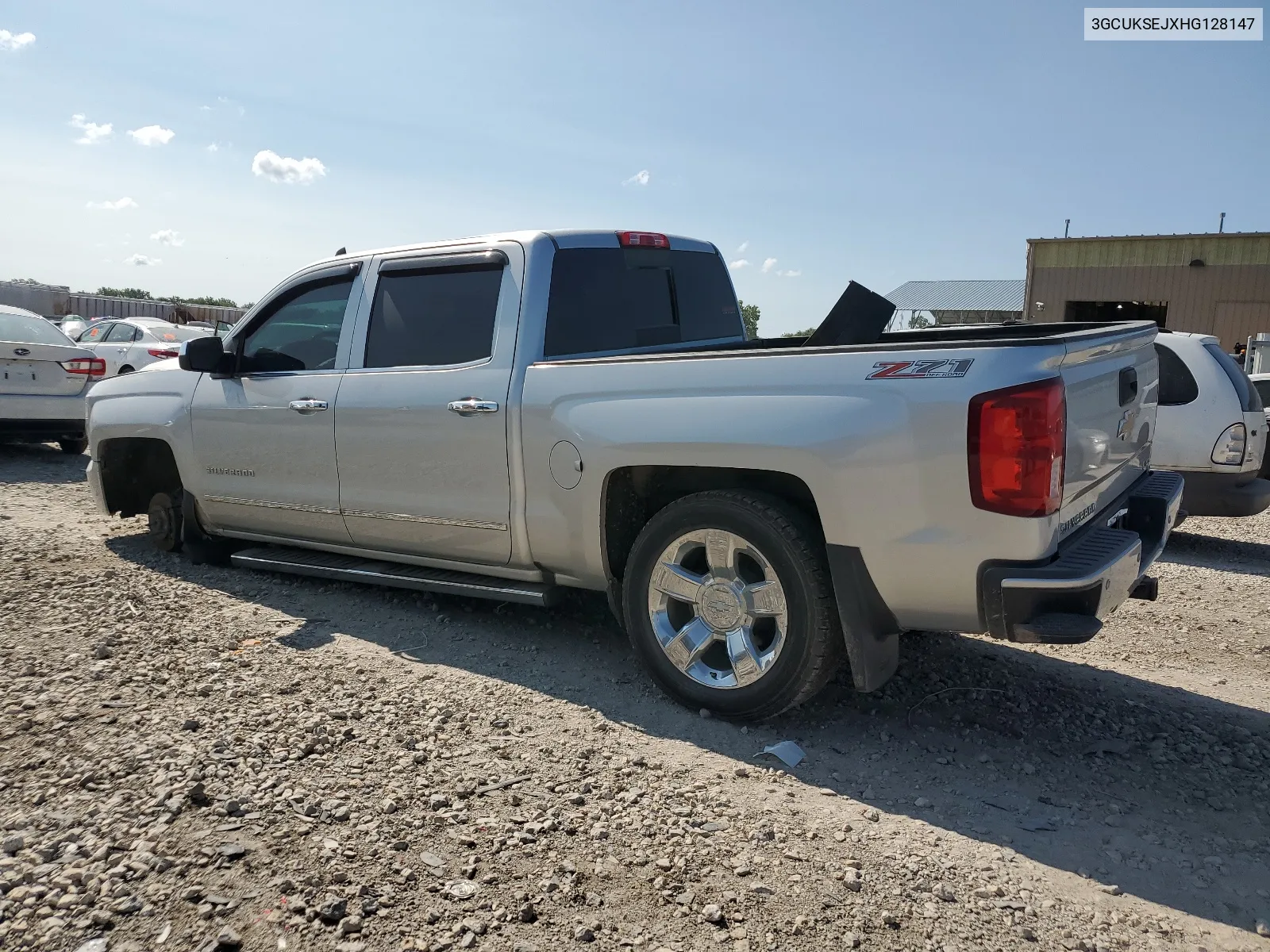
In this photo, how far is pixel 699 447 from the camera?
3.71 meters

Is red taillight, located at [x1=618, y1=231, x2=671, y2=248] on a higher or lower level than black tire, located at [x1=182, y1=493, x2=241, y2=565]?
higher

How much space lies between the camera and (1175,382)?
7328 millimetres

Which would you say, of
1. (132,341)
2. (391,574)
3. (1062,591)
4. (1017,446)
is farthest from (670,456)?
(132,341)

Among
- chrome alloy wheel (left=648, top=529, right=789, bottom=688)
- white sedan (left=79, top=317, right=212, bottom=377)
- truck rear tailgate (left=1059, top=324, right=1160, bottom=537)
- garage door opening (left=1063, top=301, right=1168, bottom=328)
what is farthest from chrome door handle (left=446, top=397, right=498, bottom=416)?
garage door opening (left=1063, top=301, right=1168, bottom=328)

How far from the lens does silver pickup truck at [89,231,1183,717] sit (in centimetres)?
317

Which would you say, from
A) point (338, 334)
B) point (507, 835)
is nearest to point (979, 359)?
point (507, 835)

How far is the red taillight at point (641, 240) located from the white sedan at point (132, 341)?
1274cm

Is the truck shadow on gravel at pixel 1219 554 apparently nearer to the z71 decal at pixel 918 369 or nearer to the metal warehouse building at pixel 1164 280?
the z71 decal at pixel 918 369

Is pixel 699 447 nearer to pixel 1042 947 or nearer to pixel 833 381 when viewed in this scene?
pixel 833 381

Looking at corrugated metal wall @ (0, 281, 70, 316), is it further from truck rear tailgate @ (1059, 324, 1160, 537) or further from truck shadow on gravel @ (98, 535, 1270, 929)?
truck rear tailgate @ (1059, 324, 1160, 537)

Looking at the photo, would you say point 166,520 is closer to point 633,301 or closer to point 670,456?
point 633,301

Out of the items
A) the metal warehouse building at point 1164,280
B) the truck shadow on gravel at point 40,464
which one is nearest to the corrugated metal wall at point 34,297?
the truck shadow on gravel at point 40,464

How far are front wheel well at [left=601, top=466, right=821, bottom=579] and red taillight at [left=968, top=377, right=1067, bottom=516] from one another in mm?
725

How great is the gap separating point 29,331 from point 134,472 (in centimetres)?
525
